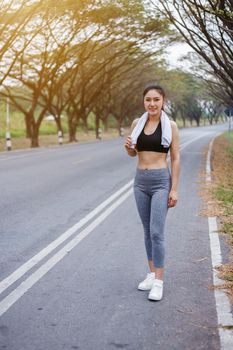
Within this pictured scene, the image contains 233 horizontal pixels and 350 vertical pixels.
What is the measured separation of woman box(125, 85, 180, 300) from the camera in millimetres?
4762

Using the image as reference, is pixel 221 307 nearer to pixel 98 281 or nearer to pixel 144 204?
pixel 144 204

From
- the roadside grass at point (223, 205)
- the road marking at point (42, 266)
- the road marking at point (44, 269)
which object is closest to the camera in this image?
the road marking at point (44, 269)

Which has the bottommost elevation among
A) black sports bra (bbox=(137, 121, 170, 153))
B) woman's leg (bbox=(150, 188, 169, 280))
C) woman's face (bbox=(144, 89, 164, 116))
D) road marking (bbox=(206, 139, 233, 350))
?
road marking (bbox=(206, 139, 233, 350))

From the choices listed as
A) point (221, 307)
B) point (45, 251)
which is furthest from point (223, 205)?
point (221, 307)

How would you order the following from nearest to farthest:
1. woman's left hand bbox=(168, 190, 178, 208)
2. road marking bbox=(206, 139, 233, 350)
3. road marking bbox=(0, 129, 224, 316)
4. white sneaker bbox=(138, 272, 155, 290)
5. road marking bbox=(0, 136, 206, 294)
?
road marking bbox=(206, 139, 233, 350) < road marking bbox=(0, 129, 224, 316) < woman's left hand bbox=(168, 190, 178, 208) < white sneaker bbox=(138, 272, 155, 290) < road marking bbox=(0, 136, 206, 294)

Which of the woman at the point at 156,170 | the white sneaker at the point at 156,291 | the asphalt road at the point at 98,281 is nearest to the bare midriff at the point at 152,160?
the woman at the point at 156,170

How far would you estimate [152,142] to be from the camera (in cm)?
477

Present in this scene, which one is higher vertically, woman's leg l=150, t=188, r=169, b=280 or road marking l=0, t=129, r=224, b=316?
woman's leg l=150, t=188, r=169, b=280

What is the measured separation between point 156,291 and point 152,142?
134cm

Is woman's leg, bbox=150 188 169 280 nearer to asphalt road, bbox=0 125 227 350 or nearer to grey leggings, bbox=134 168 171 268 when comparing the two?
grey leggings, bbox=134 168 171 268

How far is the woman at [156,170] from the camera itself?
4762 millimetres

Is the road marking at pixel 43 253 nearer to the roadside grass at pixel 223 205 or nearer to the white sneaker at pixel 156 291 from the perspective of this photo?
the white sneaker at pixel 156 291

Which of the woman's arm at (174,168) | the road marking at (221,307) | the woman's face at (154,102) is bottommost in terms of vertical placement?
the road marking at (221,307)

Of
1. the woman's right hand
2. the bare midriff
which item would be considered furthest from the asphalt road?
the woman's right hand
